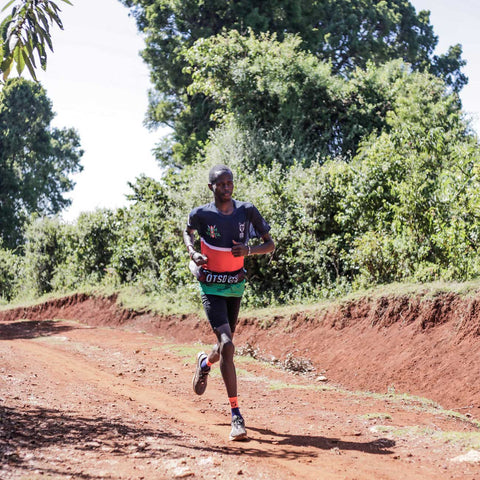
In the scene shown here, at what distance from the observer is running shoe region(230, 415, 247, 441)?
5.15m

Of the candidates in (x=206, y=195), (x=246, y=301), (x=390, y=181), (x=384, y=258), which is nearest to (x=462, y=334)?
(x=384, y=258)

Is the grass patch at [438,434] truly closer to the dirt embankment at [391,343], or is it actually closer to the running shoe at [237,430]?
the running shoe at [237,430]

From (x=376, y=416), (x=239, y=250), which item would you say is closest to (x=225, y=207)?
(x=239, y=250)

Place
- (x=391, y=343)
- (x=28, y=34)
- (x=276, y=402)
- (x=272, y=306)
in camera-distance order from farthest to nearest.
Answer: (x=272, y=306)
(x=391, y=343)
(x=276, y=402)
(x=28, y=34)

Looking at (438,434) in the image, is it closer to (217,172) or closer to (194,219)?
(194,219)

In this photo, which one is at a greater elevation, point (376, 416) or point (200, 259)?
point (200, 259)

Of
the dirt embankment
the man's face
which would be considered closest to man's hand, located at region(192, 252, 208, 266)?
the man's face

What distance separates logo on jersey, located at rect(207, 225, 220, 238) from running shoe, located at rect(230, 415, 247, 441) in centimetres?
172

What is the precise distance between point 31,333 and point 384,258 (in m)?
10.2

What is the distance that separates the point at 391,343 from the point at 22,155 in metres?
44.2

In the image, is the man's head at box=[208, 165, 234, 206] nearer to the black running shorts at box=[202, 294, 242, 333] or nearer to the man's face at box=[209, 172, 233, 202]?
the man's face at box=[209, 172, 233, 202]

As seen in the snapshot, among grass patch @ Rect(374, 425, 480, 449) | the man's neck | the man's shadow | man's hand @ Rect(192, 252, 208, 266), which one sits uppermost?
the man's neck

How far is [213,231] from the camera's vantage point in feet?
19.1

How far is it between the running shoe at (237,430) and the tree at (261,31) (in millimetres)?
21314
